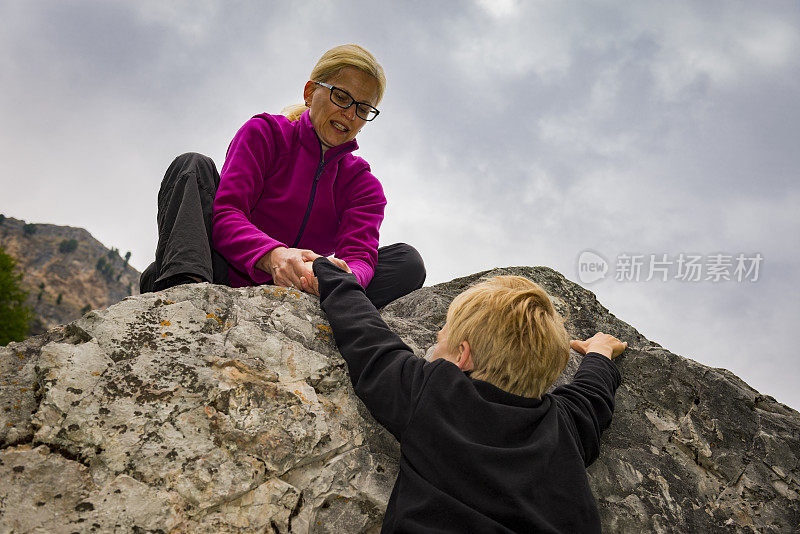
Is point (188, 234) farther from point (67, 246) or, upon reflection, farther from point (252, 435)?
point (67, 246)

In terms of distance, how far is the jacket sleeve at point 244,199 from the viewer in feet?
9.32

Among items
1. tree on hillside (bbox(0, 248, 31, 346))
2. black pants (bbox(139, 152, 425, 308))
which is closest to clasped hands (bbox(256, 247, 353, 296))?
black pants (bbox(139, 152, 425, 308))

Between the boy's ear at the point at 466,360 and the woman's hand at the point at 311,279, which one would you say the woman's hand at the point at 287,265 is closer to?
the woman's hand at the point at 311,279

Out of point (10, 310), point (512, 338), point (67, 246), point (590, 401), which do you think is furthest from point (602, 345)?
point (67, 246)

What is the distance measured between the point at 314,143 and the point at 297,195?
40 cm

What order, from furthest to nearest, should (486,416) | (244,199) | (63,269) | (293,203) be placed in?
(63,269) < (293,203) < (244,199) < (486,416)

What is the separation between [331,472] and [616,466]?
136cm

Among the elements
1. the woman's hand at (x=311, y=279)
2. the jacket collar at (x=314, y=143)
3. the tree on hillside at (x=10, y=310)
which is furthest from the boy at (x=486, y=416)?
the tree on hillside at (x=10, y=310)

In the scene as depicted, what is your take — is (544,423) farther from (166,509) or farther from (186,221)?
(186,221)

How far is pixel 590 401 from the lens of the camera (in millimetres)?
2219

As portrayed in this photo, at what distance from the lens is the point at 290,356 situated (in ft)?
7.25

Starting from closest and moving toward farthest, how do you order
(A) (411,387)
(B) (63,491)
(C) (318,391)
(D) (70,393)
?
(B) (63,491), (D) (70,393), (A) (411,387), (C) (318,391)

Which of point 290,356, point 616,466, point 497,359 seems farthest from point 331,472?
point 616,466

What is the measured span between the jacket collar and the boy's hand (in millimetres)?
2050
